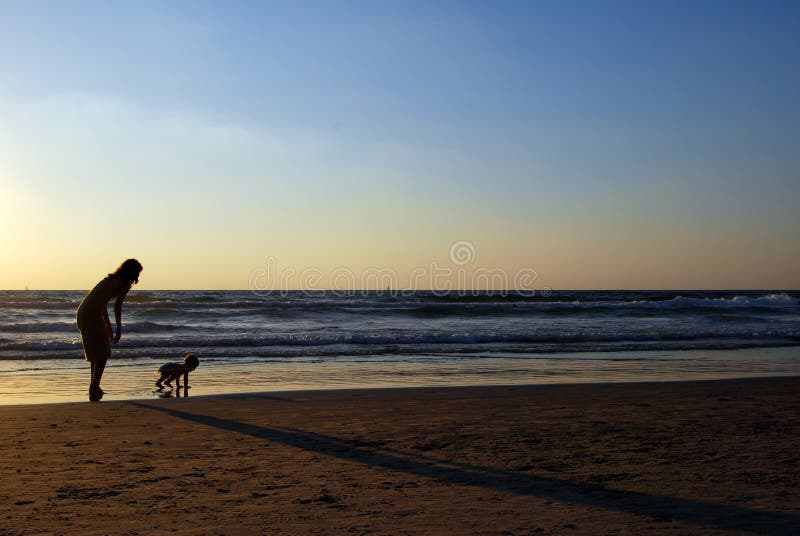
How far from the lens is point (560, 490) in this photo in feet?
13.0

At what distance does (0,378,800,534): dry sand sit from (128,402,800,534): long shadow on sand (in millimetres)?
17

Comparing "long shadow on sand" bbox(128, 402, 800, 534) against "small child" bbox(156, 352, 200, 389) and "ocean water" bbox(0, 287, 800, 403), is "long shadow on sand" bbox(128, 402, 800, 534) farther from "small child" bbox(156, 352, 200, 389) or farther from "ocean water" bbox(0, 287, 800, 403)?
"ocean water" bbox(0, 287, 800, 403)

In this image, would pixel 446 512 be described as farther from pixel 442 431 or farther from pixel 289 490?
pixel 442 431

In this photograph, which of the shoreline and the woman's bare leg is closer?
the woman's bare leg

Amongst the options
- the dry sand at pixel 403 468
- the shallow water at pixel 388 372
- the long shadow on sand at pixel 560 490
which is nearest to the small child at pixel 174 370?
the shallow water at pixel 388 372

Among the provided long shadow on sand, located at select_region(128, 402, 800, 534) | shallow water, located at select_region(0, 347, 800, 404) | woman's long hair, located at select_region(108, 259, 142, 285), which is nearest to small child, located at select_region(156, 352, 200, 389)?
shallow water, located at select_region(0, 347, 800, 404)

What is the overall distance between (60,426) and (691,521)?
557 cm

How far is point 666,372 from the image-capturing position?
38.3 ft

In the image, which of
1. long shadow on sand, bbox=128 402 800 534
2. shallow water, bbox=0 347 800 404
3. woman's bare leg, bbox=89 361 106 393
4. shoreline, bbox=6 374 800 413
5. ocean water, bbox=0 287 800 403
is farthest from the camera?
ocean water, bbox=0 287 800 403

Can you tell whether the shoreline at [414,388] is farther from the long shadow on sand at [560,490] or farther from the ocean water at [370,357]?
the long shadow on sand at [560,490]

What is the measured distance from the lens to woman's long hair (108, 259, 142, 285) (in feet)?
25.0

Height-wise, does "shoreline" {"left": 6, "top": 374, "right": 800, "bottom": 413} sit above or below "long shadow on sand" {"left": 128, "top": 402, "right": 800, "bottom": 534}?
below

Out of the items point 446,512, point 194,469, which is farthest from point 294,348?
point 446,512

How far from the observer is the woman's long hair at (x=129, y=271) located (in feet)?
25.0
